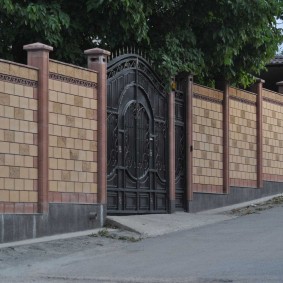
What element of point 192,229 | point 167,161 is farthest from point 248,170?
point 192,229

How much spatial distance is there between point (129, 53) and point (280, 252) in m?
6.11

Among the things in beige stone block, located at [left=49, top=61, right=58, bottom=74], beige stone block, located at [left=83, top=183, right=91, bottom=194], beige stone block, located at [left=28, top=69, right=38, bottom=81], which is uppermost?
beige stone block, located at [left=49, top=61, right=58, bottom=74]

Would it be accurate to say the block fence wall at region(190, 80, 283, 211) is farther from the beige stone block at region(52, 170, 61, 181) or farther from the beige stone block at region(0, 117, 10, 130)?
the beige stone block at region(0, 117, 10, 130)

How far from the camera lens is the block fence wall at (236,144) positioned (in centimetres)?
1861

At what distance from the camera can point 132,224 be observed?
591 inches

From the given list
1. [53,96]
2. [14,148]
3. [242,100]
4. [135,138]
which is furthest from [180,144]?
[14,148]

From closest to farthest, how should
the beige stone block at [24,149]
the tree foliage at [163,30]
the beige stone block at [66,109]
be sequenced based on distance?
the beige stone block at [24,149], the beige stone block at [66,109], the tree foliage at [163,30]

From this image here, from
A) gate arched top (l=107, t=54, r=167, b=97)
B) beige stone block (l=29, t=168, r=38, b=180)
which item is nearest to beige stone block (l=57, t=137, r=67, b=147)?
beige stone block (l=29, t=168, r=38, b=180)

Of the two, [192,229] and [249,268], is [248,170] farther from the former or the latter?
[249,268]

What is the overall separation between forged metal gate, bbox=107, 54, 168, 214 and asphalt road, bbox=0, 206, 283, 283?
1.75 meters

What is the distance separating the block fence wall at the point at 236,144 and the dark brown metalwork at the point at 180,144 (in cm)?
24

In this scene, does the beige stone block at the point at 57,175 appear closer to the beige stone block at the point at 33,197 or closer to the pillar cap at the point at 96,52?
the beige stone block at the point at 33,197

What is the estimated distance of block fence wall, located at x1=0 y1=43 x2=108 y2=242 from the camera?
12.9m

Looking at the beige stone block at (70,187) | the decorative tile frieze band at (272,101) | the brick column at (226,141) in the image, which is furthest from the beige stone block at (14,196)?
the decorative tile frieze band at (272,101)
